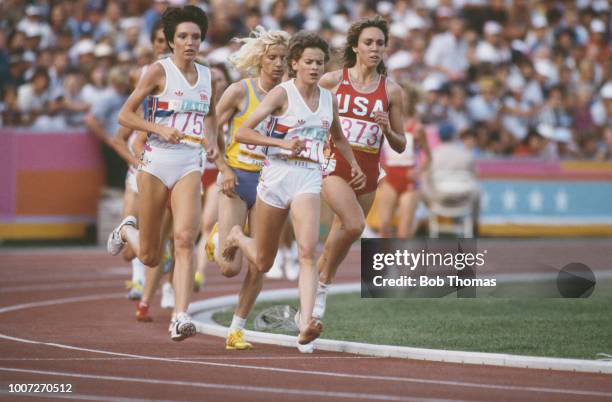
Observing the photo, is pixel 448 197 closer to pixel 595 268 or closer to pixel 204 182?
pixel 595 268

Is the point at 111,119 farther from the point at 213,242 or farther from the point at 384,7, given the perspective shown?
the point at 213,242

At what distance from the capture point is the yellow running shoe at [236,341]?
35.8 ft

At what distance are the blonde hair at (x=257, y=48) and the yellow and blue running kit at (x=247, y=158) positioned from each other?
→ 0.65ft

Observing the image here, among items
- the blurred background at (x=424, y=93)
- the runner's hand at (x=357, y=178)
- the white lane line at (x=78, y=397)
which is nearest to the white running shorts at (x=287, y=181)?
the runner's hand at (x=357, y=178)

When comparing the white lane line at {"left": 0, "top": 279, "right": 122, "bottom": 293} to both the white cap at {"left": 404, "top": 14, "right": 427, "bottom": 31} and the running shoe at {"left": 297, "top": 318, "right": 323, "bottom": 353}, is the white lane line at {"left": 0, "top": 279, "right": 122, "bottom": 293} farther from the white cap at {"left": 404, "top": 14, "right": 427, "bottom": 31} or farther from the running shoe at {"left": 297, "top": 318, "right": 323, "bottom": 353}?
the white cap at {"left": 404, "top": 14, "right": 427, "bottom": 31}

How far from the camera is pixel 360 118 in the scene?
11766 millimetres

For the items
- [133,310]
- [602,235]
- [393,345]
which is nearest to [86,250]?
[133,310]

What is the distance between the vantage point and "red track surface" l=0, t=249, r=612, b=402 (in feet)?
28.0

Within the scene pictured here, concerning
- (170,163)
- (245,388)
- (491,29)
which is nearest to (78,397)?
(245,388)

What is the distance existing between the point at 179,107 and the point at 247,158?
3.77 ft

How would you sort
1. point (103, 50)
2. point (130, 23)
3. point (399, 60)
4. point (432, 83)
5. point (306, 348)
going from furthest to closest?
point (432, 83)
point (399, 60)
point (130, 23)
point (103, 50)
point (306, 348)

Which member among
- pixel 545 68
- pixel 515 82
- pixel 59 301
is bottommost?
pixel 59 301

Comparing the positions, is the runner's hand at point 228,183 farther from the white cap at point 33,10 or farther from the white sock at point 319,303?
the white cap at point 33,10

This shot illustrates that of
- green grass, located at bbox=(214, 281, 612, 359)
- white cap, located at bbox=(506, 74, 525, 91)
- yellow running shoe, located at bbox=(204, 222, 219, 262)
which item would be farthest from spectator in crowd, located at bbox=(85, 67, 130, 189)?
white cap, located at bbox=(506, 74, 525, 91)
